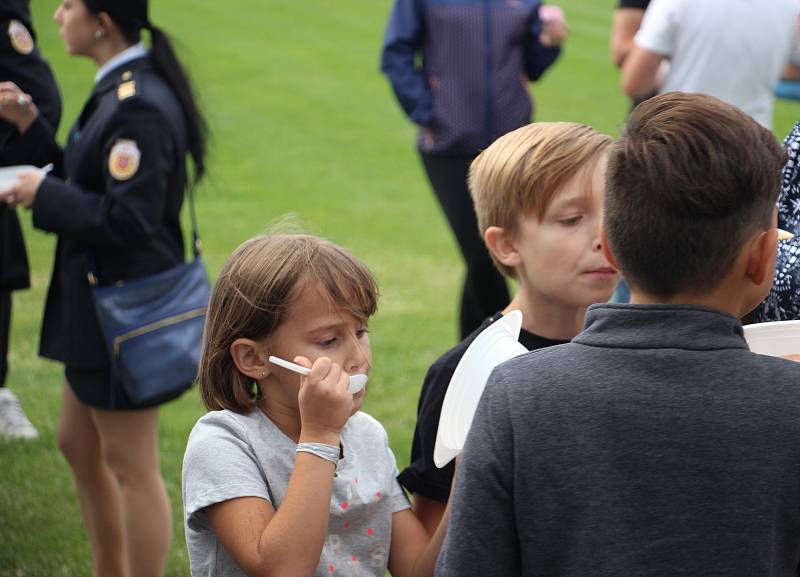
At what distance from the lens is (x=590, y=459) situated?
1.45 metres

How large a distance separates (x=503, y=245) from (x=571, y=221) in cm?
16

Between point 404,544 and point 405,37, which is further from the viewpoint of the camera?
point 405,37

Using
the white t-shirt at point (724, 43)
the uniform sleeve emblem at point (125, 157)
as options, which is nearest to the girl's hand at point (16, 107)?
the uniform sleeve emblem at point (125, 157)

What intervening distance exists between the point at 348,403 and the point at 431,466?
357 millimetres

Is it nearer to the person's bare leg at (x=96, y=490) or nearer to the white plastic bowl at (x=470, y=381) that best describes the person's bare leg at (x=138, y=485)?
the person's bare leg at (x=96, y=490)

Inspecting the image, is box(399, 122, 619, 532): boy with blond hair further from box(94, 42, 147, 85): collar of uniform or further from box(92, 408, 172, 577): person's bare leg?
box(94, 42, 147, 85): collar of uniform

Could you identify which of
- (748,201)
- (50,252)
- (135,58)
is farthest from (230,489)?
(50,252)

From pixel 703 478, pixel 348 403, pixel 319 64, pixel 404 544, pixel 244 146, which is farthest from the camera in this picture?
pixel 319 64

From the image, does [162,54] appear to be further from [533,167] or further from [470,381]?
[470,381]

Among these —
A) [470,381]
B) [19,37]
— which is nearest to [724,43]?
[19,37]

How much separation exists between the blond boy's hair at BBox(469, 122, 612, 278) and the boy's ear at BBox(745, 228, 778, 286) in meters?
0.80

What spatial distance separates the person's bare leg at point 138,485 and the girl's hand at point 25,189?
2.16 ft

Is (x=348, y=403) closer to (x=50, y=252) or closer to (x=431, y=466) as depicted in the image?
(x=431, y=466)

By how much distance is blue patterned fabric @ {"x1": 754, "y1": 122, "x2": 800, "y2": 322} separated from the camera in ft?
6.75
